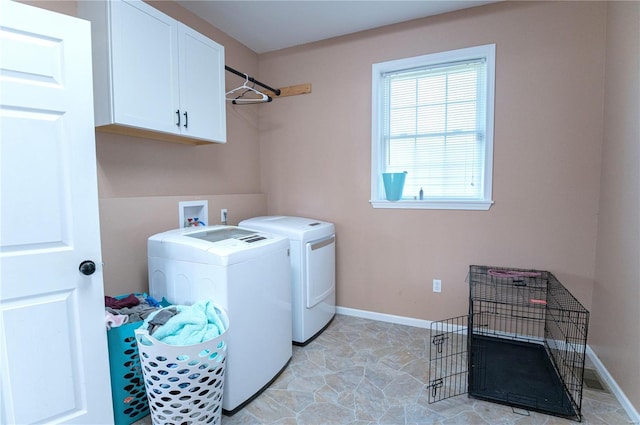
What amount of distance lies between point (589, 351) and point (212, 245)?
2748 mm

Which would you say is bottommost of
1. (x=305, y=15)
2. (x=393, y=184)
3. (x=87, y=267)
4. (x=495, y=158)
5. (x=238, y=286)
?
(x=238, y=286)

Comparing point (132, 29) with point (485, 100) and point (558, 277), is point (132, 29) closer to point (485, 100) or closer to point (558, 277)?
point (485, 100)

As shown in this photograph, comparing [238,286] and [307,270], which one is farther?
[307,270]

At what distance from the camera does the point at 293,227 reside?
2.44 m

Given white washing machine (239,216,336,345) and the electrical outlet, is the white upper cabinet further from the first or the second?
the electrical outlet

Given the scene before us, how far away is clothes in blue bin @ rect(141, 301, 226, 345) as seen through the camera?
1.46 metres

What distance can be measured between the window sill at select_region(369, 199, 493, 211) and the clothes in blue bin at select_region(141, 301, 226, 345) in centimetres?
175

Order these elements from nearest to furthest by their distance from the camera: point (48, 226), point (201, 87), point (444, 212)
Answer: point (48, 226), point (201, 87), point (444, 212)

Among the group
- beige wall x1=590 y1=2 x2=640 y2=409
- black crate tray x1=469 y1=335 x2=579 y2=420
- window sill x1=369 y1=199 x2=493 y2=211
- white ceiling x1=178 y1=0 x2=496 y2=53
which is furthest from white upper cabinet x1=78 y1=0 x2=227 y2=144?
beige wall x1=590 y1=2 x2=640 y2=409

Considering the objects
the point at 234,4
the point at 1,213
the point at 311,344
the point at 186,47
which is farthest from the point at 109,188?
the point at 311,344

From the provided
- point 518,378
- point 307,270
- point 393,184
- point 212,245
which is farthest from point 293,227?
point 518,378

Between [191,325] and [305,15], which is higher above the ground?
[305,15]

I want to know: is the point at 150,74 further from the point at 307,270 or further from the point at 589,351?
the point at 589,351

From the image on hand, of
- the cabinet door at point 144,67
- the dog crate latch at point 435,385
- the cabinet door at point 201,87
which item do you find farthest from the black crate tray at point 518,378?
the cabinet door at point 144,67
